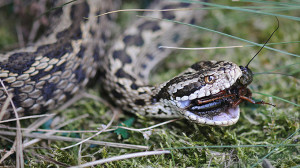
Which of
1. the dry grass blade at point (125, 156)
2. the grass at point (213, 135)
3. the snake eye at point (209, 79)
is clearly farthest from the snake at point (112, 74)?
the dry grass blade at point (125, 156)

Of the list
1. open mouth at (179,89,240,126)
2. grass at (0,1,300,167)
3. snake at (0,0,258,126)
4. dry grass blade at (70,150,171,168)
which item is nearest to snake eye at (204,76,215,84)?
snake at (0,0,258,126)

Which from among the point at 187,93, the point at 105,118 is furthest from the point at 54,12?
the point at 187,93

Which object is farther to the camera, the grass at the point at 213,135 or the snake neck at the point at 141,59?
the snake neck at the point at 141,59

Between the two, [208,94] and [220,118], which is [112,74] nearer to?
[208,94]

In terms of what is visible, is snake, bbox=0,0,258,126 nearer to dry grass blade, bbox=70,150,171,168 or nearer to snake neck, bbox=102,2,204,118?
snake neck, bbox=102,2,204,118

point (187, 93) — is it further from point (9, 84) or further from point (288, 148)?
point (9, 84)

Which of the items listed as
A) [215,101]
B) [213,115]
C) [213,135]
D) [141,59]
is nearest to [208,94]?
[215,101]

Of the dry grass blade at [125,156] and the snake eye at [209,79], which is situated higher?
the snake eye at [209,79]

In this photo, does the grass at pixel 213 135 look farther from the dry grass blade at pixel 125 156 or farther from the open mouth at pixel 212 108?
the open mouth at pixel 212 108
